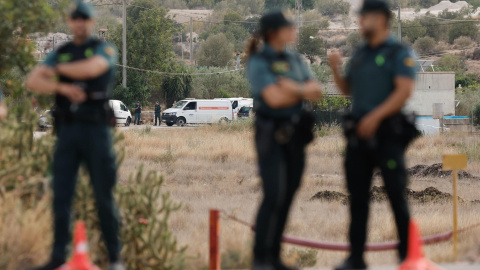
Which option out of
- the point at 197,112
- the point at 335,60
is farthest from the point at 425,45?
the point at 335,60

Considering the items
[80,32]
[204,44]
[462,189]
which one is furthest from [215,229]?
[204,44]

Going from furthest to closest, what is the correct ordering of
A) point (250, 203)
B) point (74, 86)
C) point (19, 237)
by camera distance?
point (250, 203)
point (19, 237)
point (74, 86)

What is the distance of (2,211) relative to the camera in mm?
5238

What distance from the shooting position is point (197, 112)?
44.8 m

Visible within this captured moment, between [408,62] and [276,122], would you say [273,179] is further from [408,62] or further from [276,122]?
[408,62]

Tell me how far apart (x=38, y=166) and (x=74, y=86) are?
56.9 inches

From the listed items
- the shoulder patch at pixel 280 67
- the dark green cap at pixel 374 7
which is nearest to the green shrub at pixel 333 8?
the dark green cap at pixel 374 7

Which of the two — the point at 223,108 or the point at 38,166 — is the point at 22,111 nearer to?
the point at 38,166

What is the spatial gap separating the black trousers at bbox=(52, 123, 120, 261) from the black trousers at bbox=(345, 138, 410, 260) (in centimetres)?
155

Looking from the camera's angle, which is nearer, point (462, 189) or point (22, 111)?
point (22, 111)

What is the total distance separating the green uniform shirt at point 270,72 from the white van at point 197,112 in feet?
130

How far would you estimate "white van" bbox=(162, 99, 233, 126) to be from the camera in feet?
146

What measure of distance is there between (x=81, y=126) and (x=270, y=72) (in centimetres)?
120

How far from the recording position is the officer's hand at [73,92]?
4.56 m
